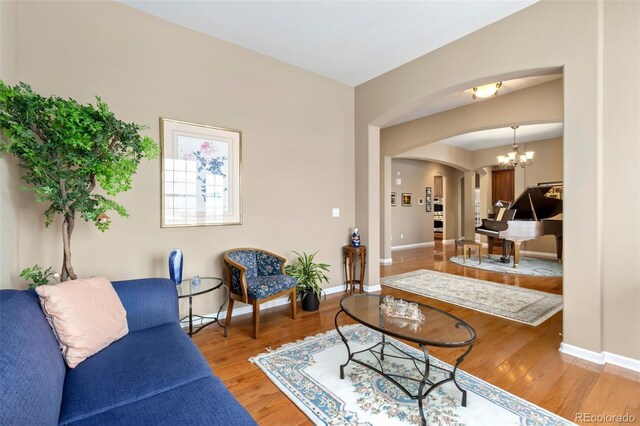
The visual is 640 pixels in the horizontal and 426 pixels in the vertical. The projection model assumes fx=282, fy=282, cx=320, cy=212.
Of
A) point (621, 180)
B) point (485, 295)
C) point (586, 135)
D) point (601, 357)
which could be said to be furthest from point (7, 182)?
point (485, 295)

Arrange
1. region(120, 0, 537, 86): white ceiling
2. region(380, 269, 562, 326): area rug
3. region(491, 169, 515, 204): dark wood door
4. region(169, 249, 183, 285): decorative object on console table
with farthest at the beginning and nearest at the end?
1. region(491, 169, 515, 204): dark wood door
2. region(380, 269, 562, 326): area rug
3. region(120, 0, 537, 86): white ceiling
4. region(169, 249, 183, 285): decorative object on console table

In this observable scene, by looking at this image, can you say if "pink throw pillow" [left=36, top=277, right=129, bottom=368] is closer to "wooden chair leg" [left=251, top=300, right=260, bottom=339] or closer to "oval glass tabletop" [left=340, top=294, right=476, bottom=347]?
"wooden chair leg" [left=251, top=300, right=260, bottom=339]

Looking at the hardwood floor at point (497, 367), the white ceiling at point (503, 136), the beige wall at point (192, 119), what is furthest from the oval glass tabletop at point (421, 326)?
the white ceiling at point (503, 136)

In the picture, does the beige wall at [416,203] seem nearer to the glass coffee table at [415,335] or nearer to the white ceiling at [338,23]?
the white ceiling at [338,23]

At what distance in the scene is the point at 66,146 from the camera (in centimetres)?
186

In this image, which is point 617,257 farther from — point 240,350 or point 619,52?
point 240,350

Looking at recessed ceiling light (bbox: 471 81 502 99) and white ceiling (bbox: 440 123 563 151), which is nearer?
recessed ceiling light (bbox: 471 81 502 99)

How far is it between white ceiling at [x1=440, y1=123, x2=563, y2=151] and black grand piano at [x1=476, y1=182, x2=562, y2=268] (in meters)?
1.41

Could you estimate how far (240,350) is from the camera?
2545 mm

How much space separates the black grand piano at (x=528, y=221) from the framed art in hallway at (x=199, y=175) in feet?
17.6

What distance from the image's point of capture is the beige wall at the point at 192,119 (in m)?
2.40

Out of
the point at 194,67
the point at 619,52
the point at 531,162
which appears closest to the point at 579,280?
the point at 619,52

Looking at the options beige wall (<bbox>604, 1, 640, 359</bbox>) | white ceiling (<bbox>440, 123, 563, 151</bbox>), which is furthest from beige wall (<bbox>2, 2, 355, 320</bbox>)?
white ceiling (<bbox>440, 123, 563, 151</bbox>)

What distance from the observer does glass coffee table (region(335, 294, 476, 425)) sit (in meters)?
1.64
